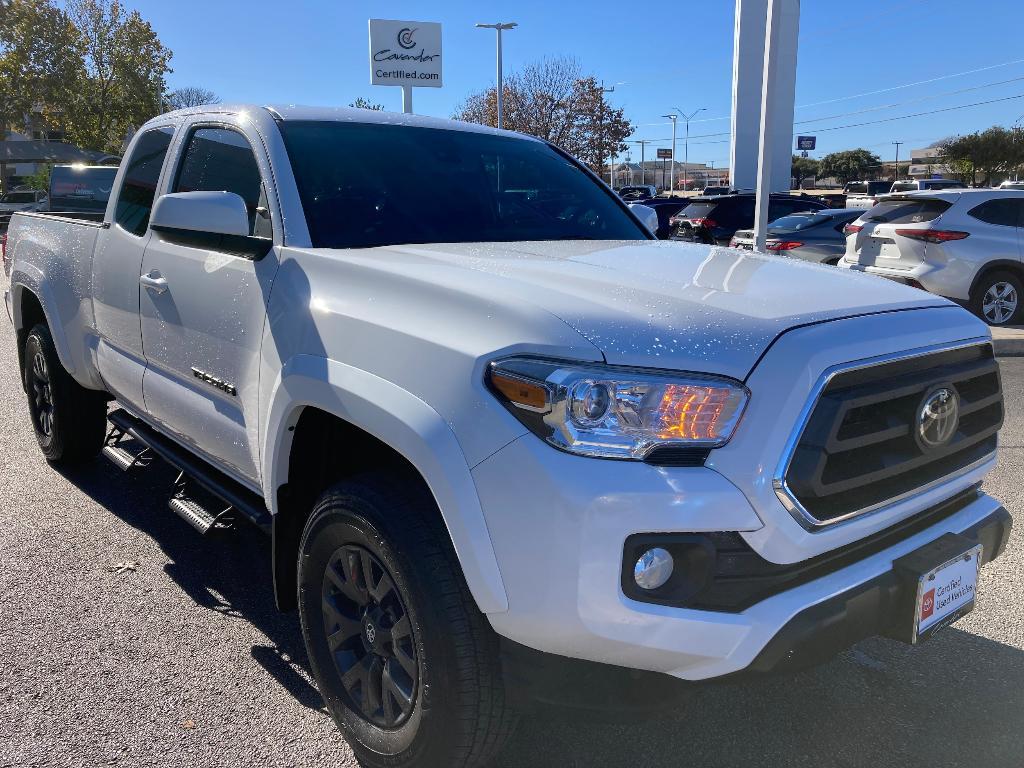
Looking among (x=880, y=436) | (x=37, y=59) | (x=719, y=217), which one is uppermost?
(x=37, y=59)

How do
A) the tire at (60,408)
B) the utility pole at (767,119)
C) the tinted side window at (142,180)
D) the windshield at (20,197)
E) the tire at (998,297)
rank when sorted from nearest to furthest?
the tinted side window at (142,180) < the tire at (60,408) < the tire at (998,297) < the utility pole at (767,119) < the windshield at (20,197)

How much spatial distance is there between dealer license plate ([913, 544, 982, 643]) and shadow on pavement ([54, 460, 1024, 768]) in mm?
508

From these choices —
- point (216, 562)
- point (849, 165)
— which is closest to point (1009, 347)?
point (216, 562)

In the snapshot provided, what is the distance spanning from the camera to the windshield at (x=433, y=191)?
2996 mm

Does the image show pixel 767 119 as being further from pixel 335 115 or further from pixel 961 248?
pixel 335 115

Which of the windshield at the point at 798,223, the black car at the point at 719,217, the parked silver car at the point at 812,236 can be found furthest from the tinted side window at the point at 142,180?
the black car at the point at 719,217

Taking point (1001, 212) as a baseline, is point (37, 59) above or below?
above

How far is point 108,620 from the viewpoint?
3445 mm

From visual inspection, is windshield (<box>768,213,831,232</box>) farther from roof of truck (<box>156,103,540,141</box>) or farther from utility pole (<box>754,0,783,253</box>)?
roof of truck (<box>156,103,540,141</box>)

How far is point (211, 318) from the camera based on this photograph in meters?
3.06

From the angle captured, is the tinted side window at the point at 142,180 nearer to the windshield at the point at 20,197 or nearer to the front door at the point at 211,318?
the front door at the point at 211,318

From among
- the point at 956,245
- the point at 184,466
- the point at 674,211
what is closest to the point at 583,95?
the point at 674,211

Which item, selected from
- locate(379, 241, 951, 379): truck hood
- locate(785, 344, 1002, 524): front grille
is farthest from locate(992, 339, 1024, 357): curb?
locate(785, 344, 1002, 524): front grille

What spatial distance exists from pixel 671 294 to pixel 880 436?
2.00 ft
